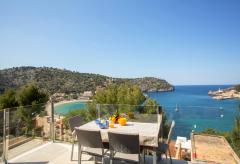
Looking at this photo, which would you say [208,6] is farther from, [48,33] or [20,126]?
[20,126]

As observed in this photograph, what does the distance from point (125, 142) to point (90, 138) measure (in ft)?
1.94

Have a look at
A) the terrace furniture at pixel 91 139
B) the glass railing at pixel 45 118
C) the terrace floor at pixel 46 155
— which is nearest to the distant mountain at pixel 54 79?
the glass railing at pixel 45 118

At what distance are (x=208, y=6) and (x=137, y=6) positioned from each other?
3.21 meters

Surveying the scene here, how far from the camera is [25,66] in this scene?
1353 inches

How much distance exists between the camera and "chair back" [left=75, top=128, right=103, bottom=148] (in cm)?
268

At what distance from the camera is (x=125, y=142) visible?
249 centimetres

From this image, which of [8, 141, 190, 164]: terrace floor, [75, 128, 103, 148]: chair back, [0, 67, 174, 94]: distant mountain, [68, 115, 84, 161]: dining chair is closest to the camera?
[75, 128, 103, 148]: chair back

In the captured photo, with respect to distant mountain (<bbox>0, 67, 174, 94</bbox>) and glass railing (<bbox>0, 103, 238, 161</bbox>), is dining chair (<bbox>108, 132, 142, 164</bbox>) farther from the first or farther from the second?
distant mountain (<bbox>0, 67, 174, 94</bbox>)

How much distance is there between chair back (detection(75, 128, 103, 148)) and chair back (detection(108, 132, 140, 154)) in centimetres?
22

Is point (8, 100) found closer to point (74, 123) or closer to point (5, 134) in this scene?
point (5, 134)

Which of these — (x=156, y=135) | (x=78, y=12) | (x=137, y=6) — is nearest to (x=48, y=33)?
(x=78, y=12)

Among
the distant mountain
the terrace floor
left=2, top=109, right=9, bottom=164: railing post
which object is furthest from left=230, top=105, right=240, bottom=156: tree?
the distant mountain

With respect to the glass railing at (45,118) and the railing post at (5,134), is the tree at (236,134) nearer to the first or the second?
the glass railing at (45,118)

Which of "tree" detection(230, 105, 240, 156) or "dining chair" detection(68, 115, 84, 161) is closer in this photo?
"dining chair" detection(68, 115, 84, 161)
